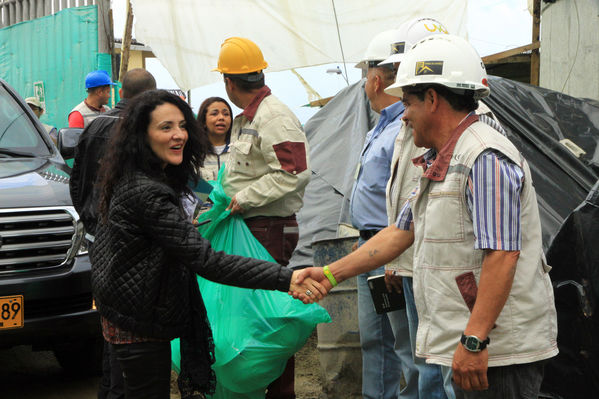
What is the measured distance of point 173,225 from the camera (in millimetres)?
2986

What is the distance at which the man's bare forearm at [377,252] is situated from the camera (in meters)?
3.16

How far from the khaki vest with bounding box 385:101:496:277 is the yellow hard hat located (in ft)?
4.18

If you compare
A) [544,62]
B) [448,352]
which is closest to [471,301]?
[448,352]

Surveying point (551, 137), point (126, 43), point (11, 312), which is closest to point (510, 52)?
point (551, 137)

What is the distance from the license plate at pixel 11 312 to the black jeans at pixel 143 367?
1.86m

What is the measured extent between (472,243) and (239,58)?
8.04 ft

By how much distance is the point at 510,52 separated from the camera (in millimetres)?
9617

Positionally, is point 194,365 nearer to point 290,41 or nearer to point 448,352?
point 448,352

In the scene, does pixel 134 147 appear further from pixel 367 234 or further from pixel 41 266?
pixel 41 266

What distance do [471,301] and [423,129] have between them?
63cm

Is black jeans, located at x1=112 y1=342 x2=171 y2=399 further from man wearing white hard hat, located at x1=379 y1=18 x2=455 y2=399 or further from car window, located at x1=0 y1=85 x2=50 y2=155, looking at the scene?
car window, located at x1=0 y1=85 x2=50 y2=155

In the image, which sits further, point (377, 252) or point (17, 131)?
point (17, 131)

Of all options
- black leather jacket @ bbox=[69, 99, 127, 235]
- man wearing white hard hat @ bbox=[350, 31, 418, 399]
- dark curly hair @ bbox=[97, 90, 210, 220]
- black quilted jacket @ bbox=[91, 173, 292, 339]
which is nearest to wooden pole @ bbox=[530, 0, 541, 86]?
man wearing white hard hat @ bbox=[350, 31, 418, 399]

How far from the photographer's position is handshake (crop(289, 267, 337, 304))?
340 centimetres
